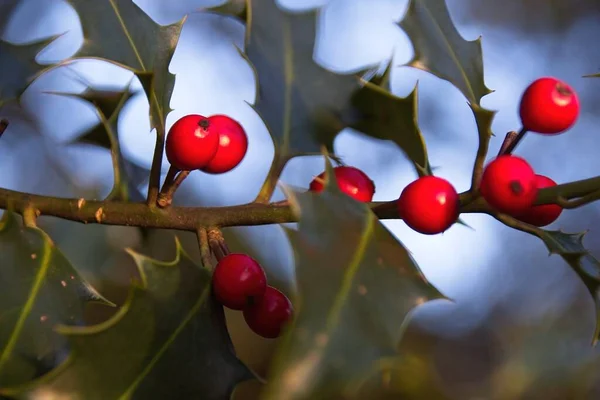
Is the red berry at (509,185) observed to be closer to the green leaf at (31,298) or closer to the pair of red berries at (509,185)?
the pair of red berries at (509,185)

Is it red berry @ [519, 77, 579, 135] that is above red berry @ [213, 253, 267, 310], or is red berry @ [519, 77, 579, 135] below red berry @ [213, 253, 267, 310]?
above

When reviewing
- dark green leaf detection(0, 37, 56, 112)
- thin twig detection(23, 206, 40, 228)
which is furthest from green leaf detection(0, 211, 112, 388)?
dark green leaf detection(0, 37, 56, 112)

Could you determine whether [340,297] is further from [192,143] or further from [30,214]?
[30,214]

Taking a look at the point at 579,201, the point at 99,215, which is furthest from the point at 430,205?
the point at 99,215

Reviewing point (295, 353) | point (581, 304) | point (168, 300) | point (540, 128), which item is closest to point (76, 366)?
point (168, 300)

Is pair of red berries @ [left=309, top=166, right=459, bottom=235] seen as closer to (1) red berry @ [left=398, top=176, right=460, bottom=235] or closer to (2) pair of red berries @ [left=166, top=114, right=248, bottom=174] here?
(1) red berry @ [left=398, top=176, right=460, bottom=235]

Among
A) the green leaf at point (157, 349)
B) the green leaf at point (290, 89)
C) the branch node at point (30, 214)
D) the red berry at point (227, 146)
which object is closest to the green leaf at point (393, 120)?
the green leaf at point (290, 89)
